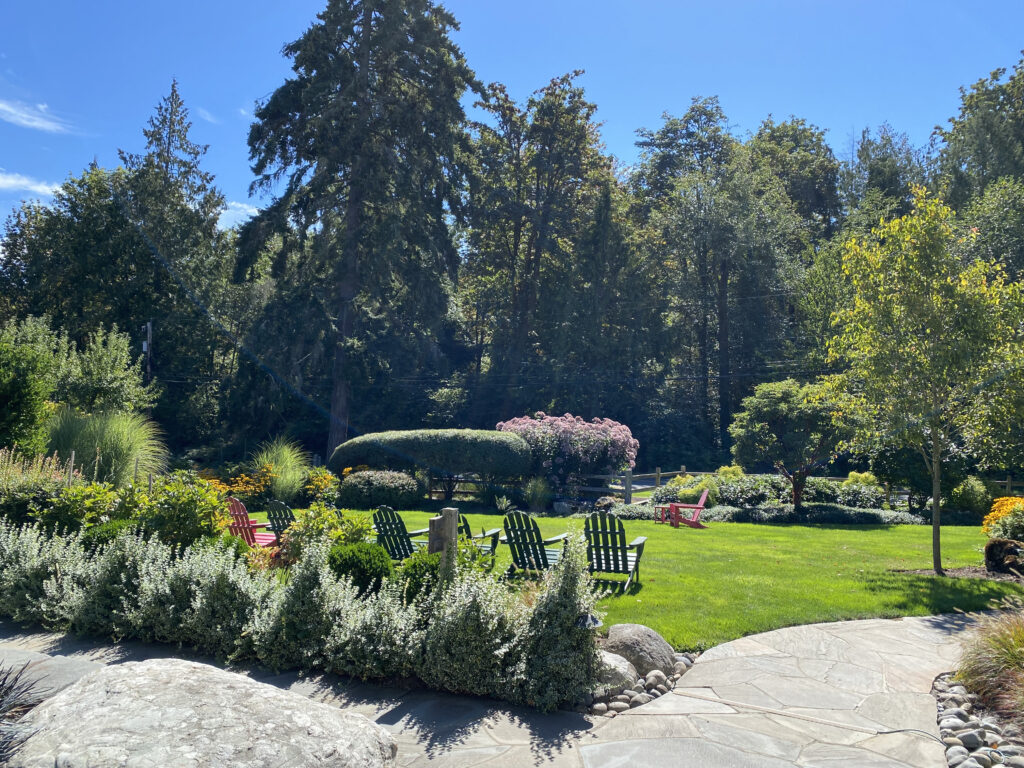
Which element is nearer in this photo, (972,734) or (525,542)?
(972,734)

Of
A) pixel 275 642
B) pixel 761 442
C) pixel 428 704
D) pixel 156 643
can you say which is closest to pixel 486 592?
pixel 428 704

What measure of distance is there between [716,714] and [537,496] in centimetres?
1269

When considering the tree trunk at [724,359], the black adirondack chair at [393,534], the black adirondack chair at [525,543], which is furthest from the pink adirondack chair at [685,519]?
the tree trunk at [724,359]

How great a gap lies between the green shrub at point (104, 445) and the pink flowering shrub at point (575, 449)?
9.15m

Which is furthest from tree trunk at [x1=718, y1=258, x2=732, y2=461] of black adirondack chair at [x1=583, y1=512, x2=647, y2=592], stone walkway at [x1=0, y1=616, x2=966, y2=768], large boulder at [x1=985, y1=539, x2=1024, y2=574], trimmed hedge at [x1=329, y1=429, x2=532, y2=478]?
stone walkway at [x1=0, y1=616, x2=966, y2=768]

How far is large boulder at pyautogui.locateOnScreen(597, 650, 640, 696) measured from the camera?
4.70m

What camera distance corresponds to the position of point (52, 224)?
30.6 m

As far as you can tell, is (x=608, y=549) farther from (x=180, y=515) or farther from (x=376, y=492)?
(x=376, y=492)

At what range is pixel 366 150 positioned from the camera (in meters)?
25.3

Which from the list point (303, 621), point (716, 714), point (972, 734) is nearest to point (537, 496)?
point (303, 621)

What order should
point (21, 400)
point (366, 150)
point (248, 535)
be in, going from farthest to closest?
1. point (366, 150)
2. point (21, 400)
3. point (248, 535)

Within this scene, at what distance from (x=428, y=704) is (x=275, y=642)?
54.1 inches

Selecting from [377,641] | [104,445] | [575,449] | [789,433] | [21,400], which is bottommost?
[377,641]

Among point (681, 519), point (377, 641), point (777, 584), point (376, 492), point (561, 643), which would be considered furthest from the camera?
point (376, 492)
